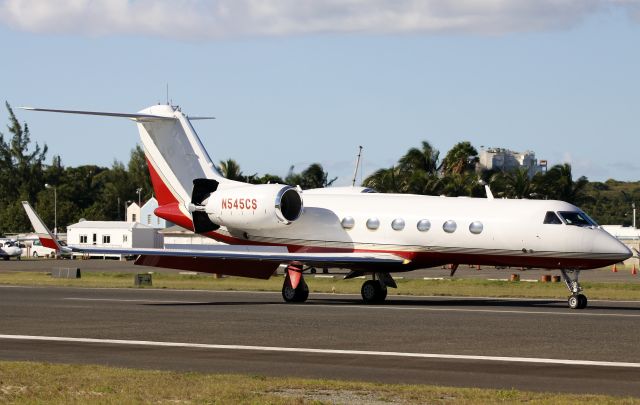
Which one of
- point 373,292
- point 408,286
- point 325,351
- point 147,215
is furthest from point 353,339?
point 147,215

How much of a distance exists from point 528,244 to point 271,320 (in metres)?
9.22

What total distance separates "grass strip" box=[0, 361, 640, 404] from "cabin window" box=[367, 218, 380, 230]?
1886cm

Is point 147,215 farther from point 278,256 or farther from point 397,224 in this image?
point 397,224

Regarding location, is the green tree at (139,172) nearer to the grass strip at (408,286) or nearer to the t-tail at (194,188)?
Result: the grass strip at (408,286)

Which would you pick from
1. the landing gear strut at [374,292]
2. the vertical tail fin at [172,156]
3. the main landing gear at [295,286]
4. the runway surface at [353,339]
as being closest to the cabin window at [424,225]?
the runway surface at [353,339]

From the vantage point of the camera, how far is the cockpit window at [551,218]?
3256 cm

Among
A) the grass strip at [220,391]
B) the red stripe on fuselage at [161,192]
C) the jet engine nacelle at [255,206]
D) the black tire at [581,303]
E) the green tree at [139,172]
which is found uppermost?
the green tree at [139,172]

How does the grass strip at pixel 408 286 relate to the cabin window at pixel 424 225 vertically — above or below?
below

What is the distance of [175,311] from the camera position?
30156 millimetres

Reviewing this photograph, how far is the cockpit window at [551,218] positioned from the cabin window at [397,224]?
14.1 feet

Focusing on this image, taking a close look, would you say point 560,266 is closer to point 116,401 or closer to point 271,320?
point 271,320

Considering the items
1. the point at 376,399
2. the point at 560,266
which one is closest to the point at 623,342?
the point at 376,399

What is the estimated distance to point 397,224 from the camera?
113ft

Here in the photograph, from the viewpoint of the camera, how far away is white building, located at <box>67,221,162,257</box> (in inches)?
3989
